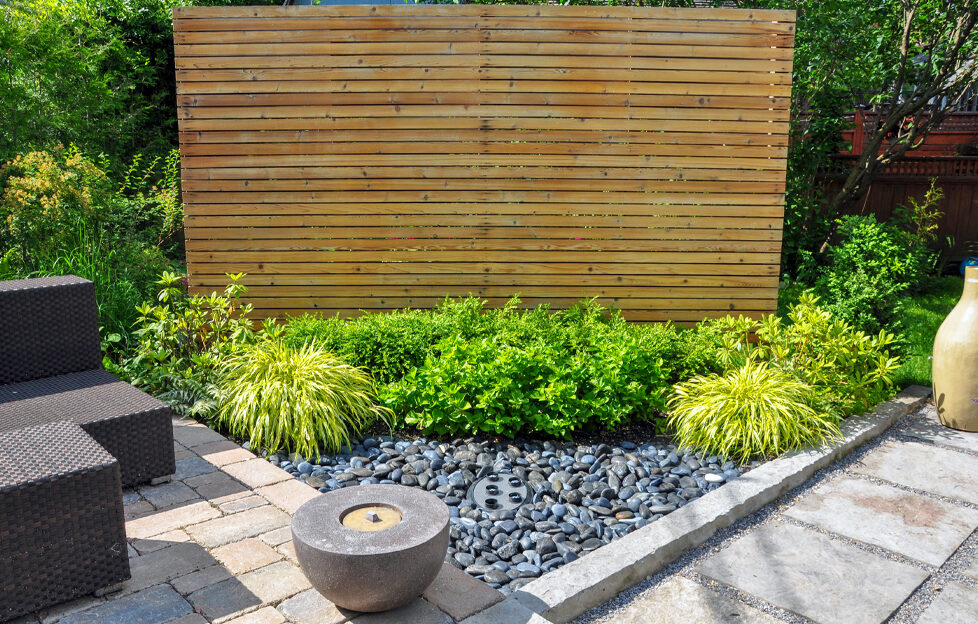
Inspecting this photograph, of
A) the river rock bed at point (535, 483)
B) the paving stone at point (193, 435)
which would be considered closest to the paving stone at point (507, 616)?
the river rock bed at point (535, 483)

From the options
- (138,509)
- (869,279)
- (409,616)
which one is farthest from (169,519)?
(869,279)

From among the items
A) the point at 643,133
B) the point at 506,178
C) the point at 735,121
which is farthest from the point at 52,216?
the point at 735,121

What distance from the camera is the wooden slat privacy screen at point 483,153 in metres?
5.16

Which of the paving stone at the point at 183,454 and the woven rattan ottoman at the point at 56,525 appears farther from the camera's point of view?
the paving stone at the point at 183,454

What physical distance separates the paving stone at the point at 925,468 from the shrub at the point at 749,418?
0.28 meters

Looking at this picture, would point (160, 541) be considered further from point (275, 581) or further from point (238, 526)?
point (275, 581)

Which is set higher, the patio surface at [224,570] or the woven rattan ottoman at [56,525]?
the woven rattan ottoman at [56,525]

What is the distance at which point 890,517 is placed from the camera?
3.38 meters

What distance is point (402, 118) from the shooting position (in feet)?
17.1

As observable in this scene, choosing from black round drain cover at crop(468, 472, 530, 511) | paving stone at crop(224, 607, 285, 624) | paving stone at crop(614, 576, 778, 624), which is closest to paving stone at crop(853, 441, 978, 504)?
paving stone at crop(614, 576, 778, 624)

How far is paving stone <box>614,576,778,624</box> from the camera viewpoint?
101 inches

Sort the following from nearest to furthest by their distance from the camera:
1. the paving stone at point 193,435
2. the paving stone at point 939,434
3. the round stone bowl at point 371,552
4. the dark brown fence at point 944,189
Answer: the round stone bowl at point 371,552, the paving stone at point 193,435, the paving stone at point 939,434, the dark brown fence at point 944,189

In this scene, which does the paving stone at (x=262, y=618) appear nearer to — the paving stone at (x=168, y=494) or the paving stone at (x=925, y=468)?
the paving stone at (x=168, y=494)

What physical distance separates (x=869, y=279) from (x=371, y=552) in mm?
4373
